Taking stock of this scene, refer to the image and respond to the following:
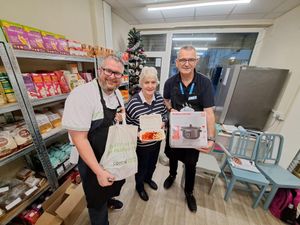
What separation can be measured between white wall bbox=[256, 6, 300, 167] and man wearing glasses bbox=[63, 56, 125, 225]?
7.90 ft

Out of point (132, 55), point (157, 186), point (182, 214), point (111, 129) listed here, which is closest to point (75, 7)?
point (132, 55)

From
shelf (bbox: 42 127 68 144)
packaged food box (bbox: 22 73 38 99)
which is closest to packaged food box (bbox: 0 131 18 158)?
shelf (bbox: 42 127 68 144)

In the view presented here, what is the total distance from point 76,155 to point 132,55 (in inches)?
105

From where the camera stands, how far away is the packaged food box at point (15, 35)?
0.87m

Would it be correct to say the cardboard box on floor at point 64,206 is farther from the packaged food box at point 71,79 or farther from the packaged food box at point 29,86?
the packaged food box at point 71,79

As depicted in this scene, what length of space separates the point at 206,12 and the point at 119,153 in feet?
10.2

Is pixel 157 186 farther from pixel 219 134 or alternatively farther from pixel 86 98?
pixel 86 98

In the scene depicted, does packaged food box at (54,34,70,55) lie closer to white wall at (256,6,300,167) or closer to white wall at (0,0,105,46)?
white wall at (0,0,105,46)

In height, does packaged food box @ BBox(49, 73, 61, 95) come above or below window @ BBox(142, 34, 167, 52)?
below

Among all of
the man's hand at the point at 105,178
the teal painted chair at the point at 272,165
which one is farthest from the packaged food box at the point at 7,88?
the teal painted chair at the point at 272,165

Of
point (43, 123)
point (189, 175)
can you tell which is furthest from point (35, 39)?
point (189, 175)

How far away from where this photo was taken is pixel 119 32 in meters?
3.14

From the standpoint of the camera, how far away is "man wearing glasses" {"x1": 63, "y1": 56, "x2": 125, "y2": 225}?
71 centimetres

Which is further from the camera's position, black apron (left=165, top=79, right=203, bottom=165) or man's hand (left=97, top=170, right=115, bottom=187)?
black apron (left=165, top=79, right=203, bottom=165)
